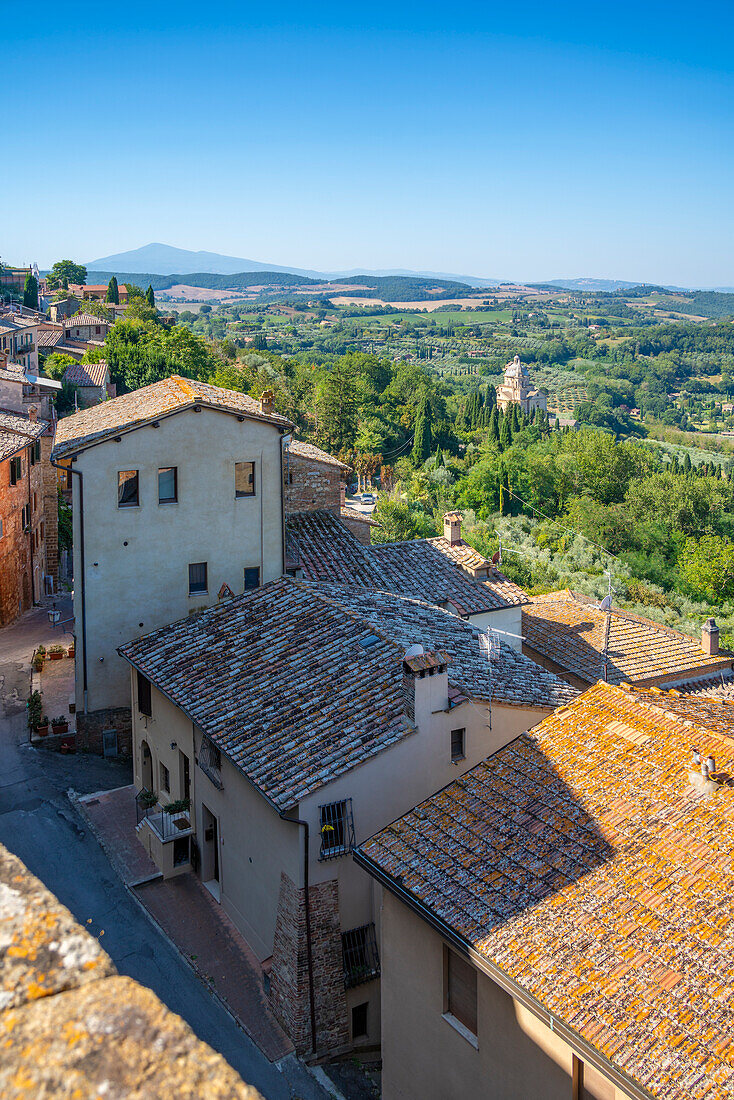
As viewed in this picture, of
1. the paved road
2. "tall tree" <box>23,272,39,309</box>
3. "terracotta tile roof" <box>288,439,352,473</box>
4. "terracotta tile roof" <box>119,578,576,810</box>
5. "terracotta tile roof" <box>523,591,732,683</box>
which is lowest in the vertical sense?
the paved road

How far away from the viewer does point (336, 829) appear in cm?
1222

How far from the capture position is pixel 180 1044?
239cm

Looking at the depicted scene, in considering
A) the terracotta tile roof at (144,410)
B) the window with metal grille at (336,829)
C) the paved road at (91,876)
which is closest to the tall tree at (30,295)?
the terracotta tile roof at (144,410)

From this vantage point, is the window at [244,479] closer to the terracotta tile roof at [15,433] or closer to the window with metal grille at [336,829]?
the window with metal grille at [336,829]

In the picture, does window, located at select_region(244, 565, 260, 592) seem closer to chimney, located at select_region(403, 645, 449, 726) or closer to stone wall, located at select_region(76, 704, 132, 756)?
stone wall, located at select_region(76, 704, 132, 756)

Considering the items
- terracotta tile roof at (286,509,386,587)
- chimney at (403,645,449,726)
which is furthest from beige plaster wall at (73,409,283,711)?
chimney at (403,645,449,726)

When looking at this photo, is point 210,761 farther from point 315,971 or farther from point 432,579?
point 432,579

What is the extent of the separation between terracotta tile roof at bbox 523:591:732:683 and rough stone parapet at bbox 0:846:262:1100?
65.4 feet

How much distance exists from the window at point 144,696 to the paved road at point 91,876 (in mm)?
2304

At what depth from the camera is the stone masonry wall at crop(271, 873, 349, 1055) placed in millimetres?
12234

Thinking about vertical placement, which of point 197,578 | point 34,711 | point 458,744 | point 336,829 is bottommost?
point 34,711

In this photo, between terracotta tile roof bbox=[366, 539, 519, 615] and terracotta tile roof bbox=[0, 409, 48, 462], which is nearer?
terracotta tile roof bbox=[366, 539, 519, 615]

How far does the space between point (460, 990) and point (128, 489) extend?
12436 millimetres

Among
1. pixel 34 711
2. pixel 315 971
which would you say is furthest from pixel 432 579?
pixel 315 971
